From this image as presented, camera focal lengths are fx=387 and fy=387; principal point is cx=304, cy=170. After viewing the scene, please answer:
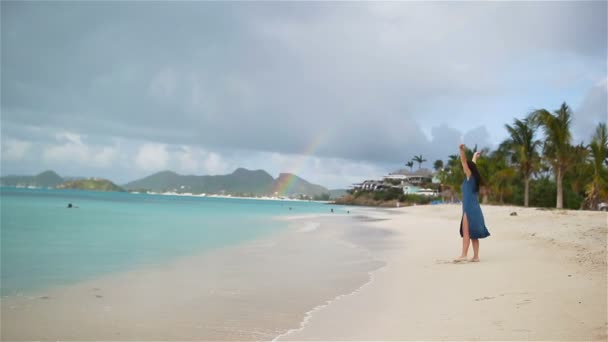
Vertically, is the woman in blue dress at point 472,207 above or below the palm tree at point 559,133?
below

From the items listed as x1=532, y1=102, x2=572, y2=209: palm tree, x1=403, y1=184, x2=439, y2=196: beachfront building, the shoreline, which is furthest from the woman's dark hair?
x1=403, y1=184, x2=439, y2=196: beachfront building

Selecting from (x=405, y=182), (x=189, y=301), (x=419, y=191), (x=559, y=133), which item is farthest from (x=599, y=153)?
(x=405, y=182)

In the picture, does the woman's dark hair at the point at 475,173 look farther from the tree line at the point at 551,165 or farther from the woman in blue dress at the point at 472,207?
the tree line at the point at 551,165

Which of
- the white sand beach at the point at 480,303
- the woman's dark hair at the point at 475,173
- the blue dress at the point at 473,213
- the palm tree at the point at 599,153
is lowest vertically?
the white sand beach at the point at 480,303

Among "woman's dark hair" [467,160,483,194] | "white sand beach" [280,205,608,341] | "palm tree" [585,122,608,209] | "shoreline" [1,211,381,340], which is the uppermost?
"palm tree" [585,122,608,209]

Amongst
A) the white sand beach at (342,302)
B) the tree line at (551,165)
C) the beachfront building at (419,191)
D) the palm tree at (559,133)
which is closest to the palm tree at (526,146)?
the tree line at (551,165)

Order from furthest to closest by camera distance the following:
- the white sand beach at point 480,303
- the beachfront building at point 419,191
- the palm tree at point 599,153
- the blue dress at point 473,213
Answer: the beachfront building at point 419,191, the palm tree at point 599,153, the blue dress at point 473,213, the white sand beach at point 480,303

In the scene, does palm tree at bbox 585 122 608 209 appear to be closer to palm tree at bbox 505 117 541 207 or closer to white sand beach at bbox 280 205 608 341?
palm tree at bbox 505 117 541 207

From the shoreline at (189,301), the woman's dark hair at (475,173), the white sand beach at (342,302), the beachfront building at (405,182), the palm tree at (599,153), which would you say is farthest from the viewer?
the beachfront building at (405,182)

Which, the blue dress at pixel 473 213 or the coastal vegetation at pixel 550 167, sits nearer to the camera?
the blue dress at pixel 473 213

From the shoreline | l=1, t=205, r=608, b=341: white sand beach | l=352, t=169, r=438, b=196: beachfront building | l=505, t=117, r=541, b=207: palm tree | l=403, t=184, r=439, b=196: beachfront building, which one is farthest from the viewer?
l=352, t=169, r=438, b=196: beachfront building

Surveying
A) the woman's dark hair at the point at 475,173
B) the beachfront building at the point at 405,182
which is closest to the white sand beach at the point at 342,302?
the woman's dark hair at the point at 475,173

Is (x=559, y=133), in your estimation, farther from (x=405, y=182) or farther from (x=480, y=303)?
(x=405, y=182)

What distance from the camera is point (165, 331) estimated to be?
438cm
